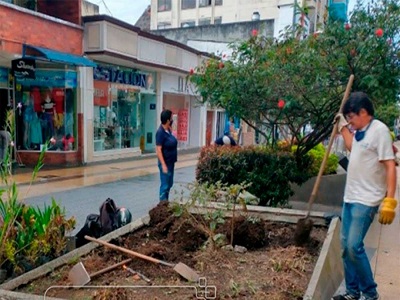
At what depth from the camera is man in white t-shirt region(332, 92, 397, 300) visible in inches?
123

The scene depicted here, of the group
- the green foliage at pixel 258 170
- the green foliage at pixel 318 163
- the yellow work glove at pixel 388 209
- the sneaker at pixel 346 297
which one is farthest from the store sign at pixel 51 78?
the yellow work glove at pixel 388 209

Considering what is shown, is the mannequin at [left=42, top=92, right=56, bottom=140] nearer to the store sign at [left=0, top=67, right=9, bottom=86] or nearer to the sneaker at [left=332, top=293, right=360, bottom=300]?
the store sign at [left=0, top=67, right=9, bottom=86]

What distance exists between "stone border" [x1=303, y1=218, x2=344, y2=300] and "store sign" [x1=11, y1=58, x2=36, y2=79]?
31.4ft

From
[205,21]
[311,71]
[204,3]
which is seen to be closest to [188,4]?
[204,3]

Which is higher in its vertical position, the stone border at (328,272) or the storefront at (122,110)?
the storefront at (122,110)

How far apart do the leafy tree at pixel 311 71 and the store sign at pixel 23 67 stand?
6499 millimetres

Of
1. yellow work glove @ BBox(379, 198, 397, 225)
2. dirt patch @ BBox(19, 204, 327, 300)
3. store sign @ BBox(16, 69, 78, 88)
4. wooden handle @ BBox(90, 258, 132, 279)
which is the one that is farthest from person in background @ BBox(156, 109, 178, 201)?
store sign @ BBox(16, 69, 78, 88)

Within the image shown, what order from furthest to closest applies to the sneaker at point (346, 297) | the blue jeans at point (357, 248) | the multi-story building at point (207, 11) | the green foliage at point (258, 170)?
1. the multi-story building at point (207, 11)
2. the green foliage at point (258, 170)
3. the sneaker at point (346, 297)
4. the blue jeans at point (357, 248)

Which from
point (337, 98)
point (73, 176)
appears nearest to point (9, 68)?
point (73, 176)

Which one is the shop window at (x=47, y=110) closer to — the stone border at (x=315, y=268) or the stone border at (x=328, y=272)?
the stone border at (x=315, y=268)

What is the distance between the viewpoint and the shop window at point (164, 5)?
140 ft

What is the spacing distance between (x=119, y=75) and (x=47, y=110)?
344cm

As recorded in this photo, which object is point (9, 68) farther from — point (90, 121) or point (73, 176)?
point (73, 176)

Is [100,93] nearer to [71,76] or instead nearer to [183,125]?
[71,76]
